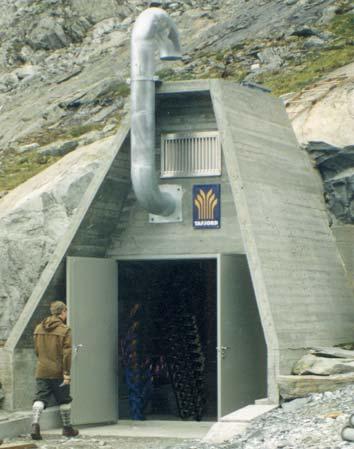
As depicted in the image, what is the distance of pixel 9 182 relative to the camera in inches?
1083

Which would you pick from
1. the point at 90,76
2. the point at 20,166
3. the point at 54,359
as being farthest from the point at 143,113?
the point at 90,76

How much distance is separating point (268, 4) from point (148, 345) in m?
23.0

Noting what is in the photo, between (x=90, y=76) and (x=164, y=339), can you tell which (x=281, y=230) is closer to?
(x=164, y=339)

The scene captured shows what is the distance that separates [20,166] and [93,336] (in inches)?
463

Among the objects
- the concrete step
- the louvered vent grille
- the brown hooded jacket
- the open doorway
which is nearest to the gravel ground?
the concrete step

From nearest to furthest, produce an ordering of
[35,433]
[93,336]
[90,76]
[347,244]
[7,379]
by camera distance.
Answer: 1. [35,433]
2. [7,379]
3. [93,336]
4. [347,244]
5. [90,76]

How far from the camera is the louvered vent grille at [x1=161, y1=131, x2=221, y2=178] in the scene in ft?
61.0

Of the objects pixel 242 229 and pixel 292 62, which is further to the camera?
pixel 292 62

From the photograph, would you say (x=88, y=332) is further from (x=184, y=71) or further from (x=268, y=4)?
(x=268, y=4)

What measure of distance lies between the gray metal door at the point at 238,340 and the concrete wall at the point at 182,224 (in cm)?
56

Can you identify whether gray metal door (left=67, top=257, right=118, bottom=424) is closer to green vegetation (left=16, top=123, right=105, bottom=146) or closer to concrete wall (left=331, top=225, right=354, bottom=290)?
concrete wall (left=331, top=225, right=354, bottom=290)

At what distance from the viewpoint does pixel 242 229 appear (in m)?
17.2

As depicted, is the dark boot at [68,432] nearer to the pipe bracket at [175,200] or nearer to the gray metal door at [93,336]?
the gray metal door at [93,336]

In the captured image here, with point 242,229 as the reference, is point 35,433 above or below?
below
